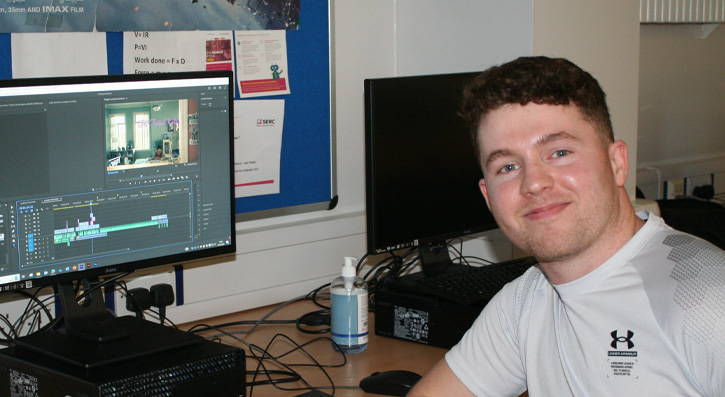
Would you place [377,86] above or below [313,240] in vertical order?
above

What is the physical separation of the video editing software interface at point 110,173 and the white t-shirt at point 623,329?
613mm

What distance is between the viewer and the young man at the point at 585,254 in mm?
1051

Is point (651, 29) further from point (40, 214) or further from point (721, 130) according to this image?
point (40, 214)

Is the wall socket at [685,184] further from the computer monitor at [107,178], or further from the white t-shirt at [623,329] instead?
the computer monitor at [107,178]

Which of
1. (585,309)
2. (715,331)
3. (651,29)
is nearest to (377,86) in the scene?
(585,309)

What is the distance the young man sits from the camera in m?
1.05

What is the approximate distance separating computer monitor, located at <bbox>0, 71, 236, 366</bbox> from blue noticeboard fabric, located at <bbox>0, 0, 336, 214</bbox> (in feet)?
1.31

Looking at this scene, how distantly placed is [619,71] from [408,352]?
3.55ft

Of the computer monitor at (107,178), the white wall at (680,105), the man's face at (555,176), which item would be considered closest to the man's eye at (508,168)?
the man's face at (555,176)

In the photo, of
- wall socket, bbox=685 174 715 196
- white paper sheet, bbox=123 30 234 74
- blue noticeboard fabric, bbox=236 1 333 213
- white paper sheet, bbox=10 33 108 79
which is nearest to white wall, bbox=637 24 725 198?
wall socket, bbox=685 174 715 196

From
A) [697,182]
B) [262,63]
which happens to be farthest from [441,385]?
[697,182]

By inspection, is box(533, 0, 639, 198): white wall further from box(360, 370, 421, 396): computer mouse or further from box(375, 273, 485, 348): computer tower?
box(360, 370, 421, 396): computer mouse

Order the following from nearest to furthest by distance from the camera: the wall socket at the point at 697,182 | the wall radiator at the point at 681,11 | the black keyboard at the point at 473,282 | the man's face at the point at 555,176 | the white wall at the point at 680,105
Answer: the man's face at the point at 555,176 → the black keyboard at the point at 473,282 → the wall radiator at the point at 681,11 → the white wall at the point at 680,105 → the wall socket at the point at 697,182

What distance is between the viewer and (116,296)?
1743mm
